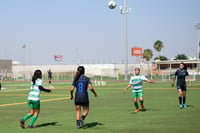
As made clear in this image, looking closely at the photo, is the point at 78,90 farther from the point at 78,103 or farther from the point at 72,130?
the point at 72,130

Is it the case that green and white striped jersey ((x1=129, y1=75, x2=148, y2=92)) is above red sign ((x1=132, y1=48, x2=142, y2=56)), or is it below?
below

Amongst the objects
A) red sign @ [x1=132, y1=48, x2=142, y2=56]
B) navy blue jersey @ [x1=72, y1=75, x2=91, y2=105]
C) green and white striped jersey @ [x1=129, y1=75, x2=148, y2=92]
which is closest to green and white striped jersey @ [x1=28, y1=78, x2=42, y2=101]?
navy blue jersey @ [x1=72, y1=75, x2=91, y2=105]

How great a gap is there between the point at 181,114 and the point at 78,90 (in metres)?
4.94

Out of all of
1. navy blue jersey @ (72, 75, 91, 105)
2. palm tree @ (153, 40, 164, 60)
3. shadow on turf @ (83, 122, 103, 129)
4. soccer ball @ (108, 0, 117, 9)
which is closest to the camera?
navy blue jersey @ (72, 75, 91, 105)

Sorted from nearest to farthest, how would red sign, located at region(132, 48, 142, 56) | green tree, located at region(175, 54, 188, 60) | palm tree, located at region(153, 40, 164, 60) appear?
1. red sign, located at region(132, 48, 142, 56)
2. palm tree, located at region(153, 40, 164, 60)
3. green tree, located at region(175, 54, 188, 60)

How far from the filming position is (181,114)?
14.8 metres

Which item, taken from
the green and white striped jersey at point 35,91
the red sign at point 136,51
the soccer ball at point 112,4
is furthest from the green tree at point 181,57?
the green and white striped jersey at point 35,91

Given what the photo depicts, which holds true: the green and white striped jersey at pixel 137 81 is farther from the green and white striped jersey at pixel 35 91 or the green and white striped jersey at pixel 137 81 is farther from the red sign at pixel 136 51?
the red sign at pixel 136 51

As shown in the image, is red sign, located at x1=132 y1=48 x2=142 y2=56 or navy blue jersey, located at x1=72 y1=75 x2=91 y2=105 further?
red sign, located at x1=132 y1=48 x2=142 y2=56

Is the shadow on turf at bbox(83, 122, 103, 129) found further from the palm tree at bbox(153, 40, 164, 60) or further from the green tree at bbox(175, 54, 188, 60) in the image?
the green tree at bbox(175, 54, 188, 60)

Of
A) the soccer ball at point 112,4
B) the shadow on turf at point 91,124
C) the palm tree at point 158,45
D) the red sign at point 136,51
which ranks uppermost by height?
the soccer ball at point 112,4

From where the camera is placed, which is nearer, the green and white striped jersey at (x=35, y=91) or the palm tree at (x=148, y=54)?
the green and white striped jersey at (x=35, y=91)

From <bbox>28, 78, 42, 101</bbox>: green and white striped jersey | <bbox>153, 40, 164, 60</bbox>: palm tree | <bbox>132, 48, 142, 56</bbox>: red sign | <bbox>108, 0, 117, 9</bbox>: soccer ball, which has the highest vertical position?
<bbox>108, 0, 117, 9</bbox>: soccer ball

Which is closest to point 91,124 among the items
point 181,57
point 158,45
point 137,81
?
point 137,81
